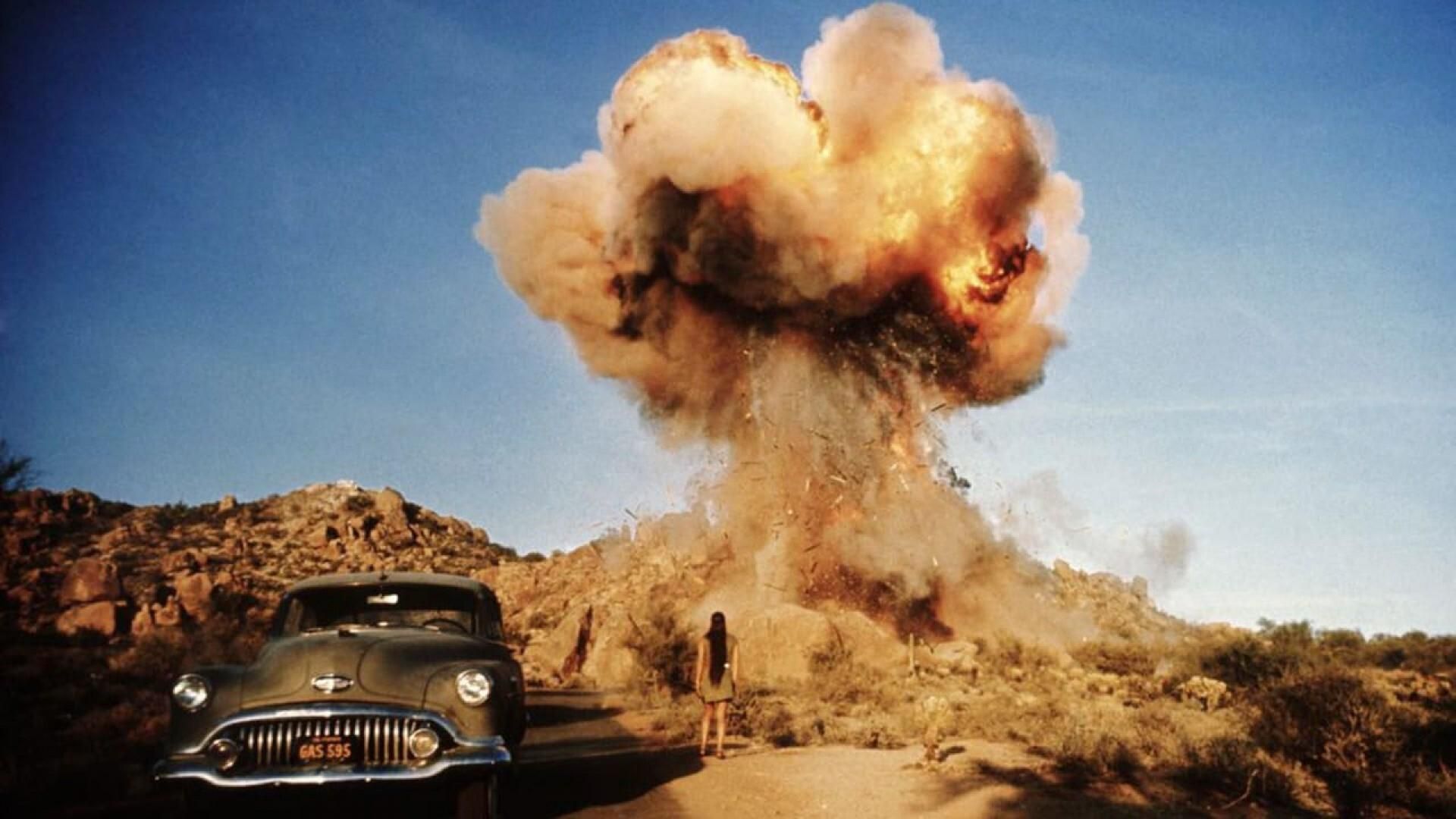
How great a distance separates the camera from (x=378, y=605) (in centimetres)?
790

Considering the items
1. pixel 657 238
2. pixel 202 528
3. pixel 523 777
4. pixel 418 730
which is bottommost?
pixel 523 777

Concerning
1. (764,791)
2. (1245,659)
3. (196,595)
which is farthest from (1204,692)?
(196,595)

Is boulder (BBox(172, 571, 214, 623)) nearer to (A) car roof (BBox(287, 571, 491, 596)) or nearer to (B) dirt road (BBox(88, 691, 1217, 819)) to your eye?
(B) dirt road (BBox(88, 691, 1217, 819))

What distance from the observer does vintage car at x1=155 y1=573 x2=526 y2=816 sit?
5.73 meters

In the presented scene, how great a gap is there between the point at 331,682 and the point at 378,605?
6.20ft

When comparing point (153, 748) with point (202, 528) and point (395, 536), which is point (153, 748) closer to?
point (395, 536)

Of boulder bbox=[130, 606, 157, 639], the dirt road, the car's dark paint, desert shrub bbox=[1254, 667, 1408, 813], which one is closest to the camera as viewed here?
the car's dark paint

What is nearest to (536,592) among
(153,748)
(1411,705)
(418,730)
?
(153,748)

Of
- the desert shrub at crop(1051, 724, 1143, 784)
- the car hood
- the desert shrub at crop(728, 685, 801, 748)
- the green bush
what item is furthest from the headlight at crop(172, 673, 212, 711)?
the green bush

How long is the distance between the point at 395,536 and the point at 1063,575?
3623 cm

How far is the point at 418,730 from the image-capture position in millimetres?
5906

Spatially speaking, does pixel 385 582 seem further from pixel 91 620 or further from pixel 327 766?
pixel 91 620

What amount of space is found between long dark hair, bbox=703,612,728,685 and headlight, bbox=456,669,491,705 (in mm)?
6106

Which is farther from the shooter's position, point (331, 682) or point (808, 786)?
point (808, 786)
